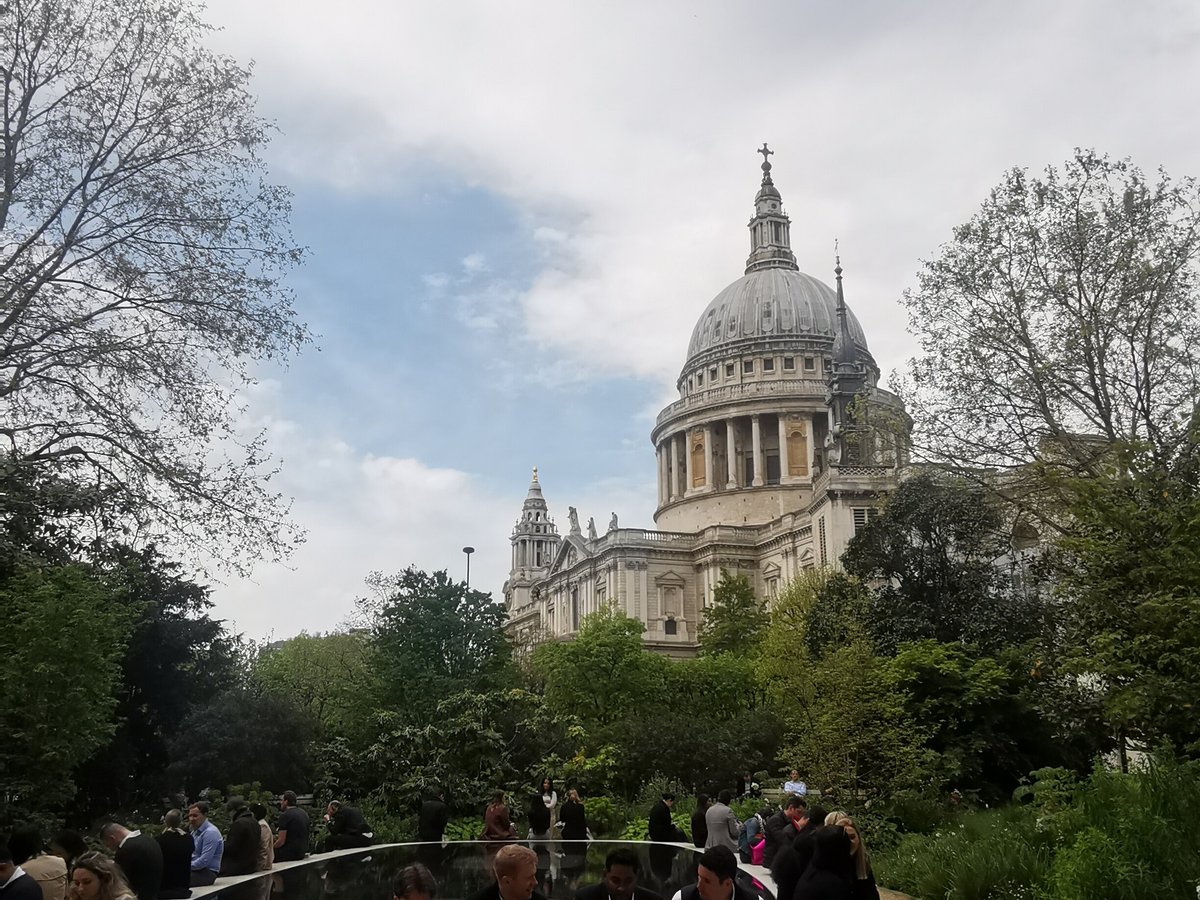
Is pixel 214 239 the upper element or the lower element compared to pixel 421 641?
upper

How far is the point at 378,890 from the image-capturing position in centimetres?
1570

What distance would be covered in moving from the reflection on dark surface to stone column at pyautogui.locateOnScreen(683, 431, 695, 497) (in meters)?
72.4

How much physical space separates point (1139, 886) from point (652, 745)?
2423 cm

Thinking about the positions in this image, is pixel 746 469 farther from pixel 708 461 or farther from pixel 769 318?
pixel 769 318

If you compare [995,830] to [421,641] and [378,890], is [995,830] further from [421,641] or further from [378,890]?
[421,641]

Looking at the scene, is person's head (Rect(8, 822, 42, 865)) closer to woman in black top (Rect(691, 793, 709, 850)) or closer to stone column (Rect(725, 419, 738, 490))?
woman in black top (Rect(691, 793, 709, 850))

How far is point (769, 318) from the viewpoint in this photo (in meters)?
99.1

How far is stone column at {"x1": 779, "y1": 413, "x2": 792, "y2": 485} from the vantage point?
3516 inches

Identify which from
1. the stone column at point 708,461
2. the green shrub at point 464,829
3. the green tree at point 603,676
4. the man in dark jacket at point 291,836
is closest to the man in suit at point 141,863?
the man in dark jacket at point 291,836

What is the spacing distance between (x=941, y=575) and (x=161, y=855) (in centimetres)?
2866

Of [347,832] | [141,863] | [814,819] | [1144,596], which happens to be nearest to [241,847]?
[347,832]

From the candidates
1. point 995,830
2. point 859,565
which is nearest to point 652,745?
point 859,565

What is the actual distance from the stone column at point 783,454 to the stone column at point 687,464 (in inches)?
333

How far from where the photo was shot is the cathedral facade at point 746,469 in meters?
70.4
